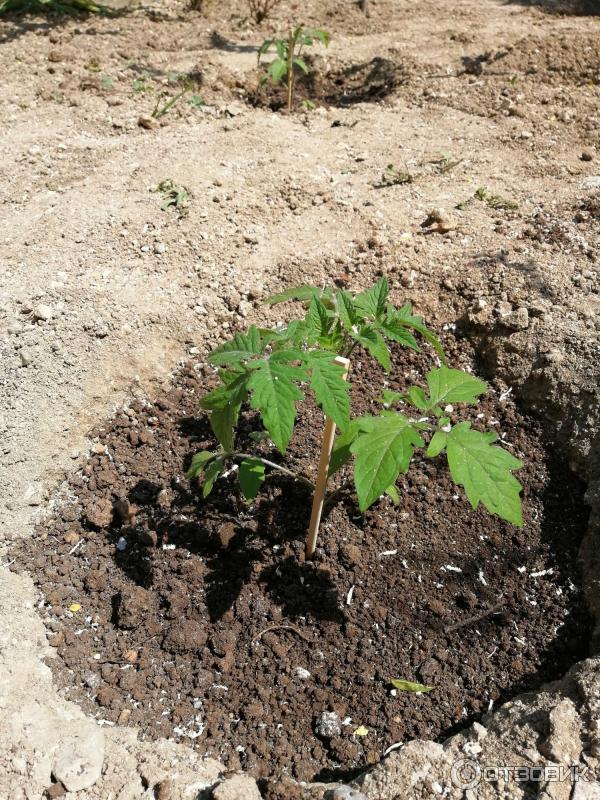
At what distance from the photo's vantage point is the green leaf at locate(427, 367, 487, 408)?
6.20 ft

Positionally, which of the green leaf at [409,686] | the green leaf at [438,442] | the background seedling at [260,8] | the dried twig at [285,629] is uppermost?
the background seedling at [260,8]

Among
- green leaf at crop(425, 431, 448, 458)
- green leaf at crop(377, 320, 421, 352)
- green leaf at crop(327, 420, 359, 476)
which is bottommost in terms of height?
Result: green leaf at crop(327, 420, 359, 476)

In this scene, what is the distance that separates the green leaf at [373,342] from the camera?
1801 millimetres

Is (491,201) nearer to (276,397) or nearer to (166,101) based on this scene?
(166,101)

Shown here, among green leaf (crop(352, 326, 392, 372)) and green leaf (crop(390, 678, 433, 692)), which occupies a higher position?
green leaf (crop(352, 326, 392, 372))

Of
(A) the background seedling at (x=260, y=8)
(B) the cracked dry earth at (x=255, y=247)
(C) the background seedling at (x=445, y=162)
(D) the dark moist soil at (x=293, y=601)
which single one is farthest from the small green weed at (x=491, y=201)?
(A) the background seedling at (x=260, y=8)

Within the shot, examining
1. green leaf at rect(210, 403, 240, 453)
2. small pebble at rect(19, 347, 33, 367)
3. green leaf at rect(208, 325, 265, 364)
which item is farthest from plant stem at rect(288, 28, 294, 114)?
green leaf at rect(210, 403, 240, 453)

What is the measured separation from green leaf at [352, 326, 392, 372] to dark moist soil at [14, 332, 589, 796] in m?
0.89

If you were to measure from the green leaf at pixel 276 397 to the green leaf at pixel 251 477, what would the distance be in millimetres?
556

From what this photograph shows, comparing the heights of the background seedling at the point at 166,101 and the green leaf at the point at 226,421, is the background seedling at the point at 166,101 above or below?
above

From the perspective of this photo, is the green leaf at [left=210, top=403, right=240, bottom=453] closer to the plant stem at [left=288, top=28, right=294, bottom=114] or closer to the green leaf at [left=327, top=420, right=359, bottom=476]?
the green leaf at [left=327, top=420, right=359, bottom=476]

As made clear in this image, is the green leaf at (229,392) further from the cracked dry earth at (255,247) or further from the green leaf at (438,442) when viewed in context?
the cracked dry earth at (255,247)
